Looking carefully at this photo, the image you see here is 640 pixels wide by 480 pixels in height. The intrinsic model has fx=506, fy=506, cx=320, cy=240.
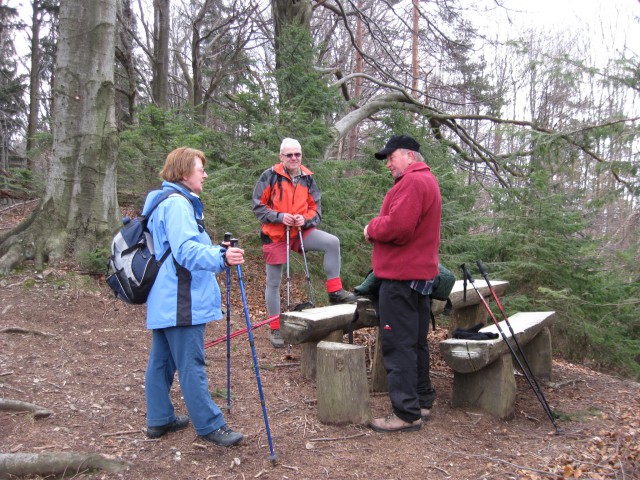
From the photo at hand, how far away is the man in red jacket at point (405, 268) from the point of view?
3740 mm

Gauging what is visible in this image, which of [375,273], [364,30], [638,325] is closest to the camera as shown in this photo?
[375,273]

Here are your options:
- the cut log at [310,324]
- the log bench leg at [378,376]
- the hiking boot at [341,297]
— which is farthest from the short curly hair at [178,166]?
the hiking boot at [341,297]

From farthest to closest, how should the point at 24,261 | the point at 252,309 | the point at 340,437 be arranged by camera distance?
the point at 252,309, the point at 24,261, the point at 340,437

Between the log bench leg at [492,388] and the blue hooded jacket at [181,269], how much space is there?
97.4 inches

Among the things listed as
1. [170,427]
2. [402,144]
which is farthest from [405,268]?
[170,427]

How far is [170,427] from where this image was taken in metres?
3.46

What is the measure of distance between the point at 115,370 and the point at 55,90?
3717 millimetres

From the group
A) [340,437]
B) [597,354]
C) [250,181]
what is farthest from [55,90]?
[597,354]

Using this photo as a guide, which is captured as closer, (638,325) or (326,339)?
(326,339)

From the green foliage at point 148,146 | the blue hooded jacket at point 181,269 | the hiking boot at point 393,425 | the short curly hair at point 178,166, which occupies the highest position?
the green foliage at point 148,146

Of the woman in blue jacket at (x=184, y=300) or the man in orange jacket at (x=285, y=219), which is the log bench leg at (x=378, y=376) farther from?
the woman in blue jacket at (x=184, y=300)

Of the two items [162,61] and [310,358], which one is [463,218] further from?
[162,61]

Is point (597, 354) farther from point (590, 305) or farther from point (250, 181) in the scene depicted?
point (250, 181)

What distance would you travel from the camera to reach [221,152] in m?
9.15
